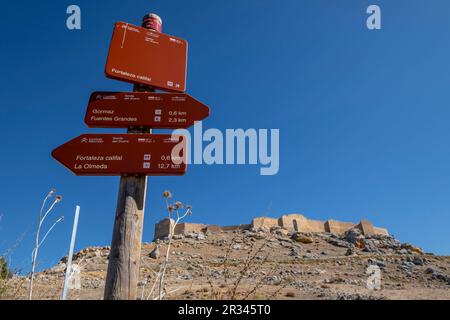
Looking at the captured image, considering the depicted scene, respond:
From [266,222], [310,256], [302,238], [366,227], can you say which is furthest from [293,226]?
[310,256]

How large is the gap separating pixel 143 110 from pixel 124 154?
0.55 metres

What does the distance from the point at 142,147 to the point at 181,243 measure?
34547mm

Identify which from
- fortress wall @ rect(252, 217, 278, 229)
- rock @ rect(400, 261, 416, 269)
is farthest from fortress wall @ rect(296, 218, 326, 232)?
rock @ rect(400, 261, 416, 269)

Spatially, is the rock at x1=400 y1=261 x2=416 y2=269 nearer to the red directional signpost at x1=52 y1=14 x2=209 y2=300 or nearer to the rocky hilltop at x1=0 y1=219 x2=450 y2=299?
the rocky hilltop at x1=0 y1=219 x2=450 y2=299

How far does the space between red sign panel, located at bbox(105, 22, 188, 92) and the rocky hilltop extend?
941 cm

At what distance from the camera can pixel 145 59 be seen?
13.8 feet

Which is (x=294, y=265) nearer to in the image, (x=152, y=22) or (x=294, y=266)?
(x=294, y=266)

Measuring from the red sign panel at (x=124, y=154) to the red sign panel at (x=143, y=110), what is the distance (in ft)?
0.74

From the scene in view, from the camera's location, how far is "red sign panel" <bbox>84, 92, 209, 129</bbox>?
12.8ft

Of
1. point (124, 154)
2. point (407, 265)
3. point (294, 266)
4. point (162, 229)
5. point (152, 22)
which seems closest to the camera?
point (124, 154)

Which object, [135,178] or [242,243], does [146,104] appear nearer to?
[135,178]

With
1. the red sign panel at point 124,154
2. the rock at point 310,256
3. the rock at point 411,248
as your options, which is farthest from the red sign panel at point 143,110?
the rock at point 411,248
